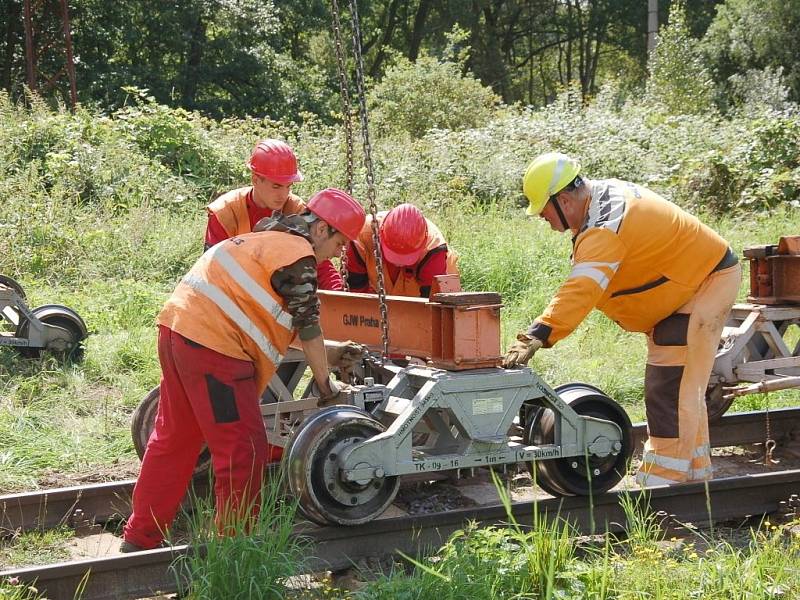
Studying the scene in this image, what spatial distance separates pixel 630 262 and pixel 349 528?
220cm

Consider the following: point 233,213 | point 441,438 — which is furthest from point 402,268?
point 441,438

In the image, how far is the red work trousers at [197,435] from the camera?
15.7ft

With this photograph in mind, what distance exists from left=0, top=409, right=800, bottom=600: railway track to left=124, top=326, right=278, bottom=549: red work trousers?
0.28m

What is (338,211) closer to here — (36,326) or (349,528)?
(349,528)

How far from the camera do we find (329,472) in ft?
16.2

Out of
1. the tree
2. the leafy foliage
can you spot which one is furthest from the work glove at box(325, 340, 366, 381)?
the tree

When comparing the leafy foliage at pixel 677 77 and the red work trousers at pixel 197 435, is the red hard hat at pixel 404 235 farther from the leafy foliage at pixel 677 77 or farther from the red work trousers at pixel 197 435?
the leafy foliage at pixel 677 77

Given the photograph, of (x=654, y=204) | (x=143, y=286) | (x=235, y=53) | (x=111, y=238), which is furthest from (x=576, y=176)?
(x=235, y=53)

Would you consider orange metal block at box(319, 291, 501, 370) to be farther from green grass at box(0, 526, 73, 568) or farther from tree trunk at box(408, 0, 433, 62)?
tree trunk at box(408, 0, 433, 62)

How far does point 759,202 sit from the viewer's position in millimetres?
14094

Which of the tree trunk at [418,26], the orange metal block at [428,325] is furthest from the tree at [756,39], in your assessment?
the orange metal block at [428,325]

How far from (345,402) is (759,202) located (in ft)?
34.1

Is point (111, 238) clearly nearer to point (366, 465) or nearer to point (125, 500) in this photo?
point (125, 500)

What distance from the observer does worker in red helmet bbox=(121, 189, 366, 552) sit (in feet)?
15.7
